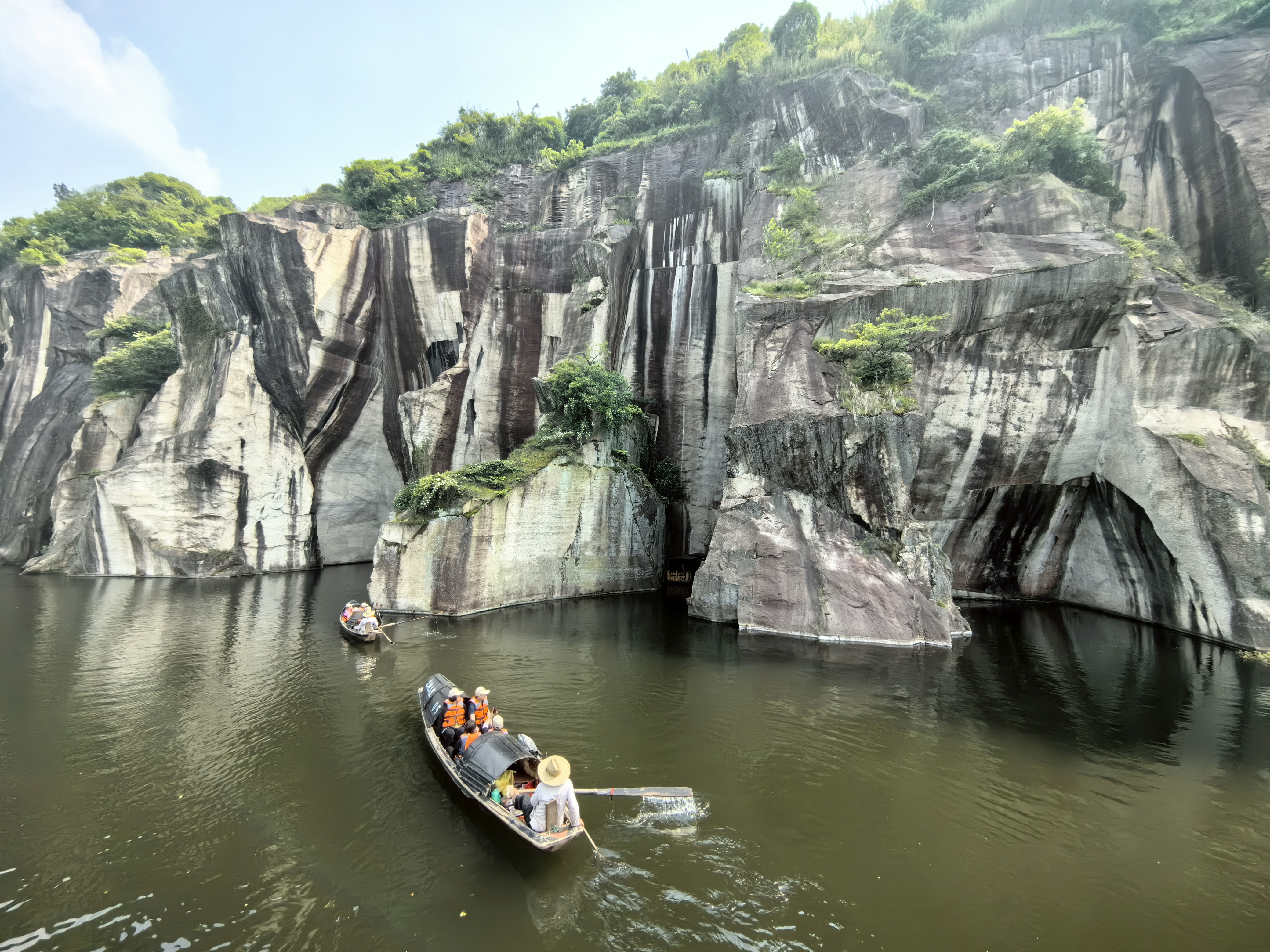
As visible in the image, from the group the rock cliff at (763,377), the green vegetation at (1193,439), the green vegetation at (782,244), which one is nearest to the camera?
the green vegetation at (1193,439)

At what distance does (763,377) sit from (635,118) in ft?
74.1

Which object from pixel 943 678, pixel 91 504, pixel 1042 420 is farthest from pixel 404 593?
pixel 1042 420

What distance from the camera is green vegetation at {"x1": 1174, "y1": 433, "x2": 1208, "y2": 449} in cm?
1292

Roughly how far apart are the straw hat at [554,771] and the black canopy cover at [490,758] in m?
1.08

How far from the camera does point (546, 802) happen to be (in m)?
5.17

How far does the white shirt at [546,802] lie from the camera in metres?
5.16

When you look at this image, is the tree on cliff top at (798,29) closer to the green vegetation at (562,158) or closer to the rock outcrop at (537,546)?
the green vegetation at (562,158)

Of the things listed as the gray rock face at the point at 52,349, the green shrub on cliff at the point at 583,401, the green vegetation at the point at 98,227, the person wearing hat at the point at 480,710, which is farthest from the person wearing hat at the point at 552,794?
the green vegetation at the point at 98,227

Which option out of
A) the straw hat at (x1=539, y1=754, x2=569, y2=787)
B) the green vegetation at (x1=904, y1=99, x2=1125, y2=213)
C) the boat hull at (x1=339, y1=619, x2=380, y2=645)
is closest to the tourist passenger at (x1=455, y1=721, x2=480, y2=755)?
the straw hat at (x1=539, y1=754, x2=569, y2=787)

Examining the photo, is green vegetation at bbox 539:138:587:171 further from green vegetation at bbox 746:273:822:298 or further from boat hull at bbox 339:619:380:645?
boat hull at bbox 339:619:380:645

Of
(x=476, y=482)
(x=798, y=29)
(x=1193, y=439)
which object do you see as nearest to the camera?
(x=1193, y=439)

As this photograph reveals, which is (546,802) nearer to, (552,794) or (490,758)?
(552,794)

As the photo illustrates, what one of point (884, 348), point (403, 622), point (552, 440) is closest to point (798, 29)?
point (884, 348)

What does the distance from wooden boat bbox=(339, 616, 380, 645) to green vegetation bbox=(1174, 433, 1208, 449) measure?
20538 mm
